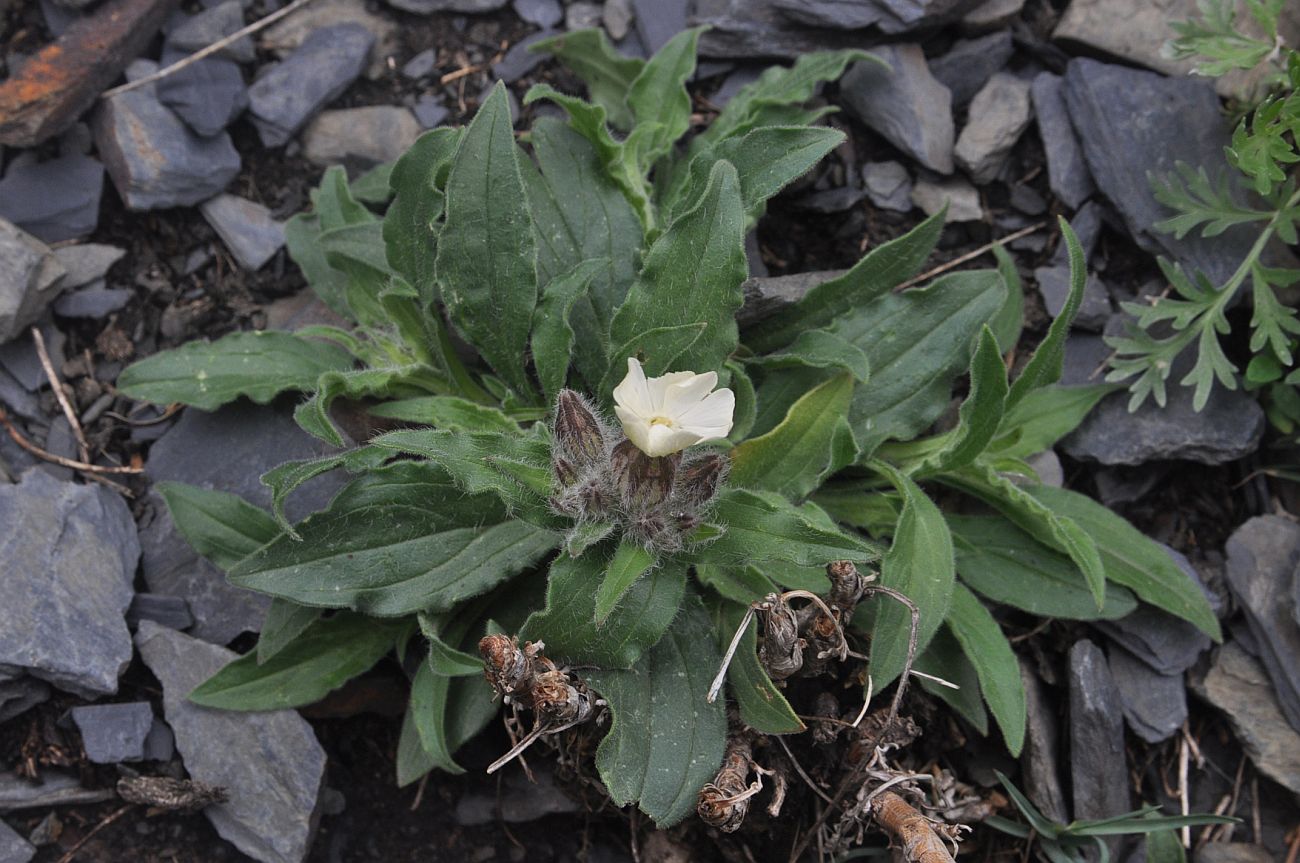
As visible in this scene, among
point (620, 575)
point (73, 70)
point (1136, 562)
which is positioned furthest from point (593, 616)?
point (73, 70)

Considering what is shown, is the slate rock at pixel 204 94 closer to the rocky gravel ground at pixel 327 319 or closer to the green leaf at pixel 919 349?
the rocky gravel ground at pixel 327 319

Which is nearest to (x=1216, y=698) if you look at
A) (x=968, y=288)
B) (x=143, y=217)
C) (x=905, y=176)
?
(x=968, y=288)

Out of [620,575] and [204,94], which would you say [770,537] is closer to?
[620,575]

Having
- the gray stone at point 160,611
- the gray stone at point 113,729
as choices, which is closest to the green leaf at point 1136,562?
the gray stone at point 160,611

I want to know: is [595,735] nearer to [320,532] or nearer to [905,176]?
[320,532]

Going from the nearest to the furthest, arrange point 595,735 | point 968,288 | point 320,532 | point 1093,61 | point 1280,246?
point 320,532 → point 595,735 → point 968,288 → point 1280,246 → point 1093,61
